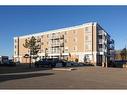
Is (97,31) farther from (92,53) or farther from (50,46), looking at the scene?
(50,46)

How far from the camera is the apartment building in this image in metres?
91.9

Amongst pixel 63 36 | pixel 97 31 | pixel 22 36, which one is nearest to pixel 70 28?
pixel 63 36

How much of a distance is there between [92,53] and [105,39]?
6.51m

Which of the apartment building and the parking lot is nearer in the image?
the parking lot

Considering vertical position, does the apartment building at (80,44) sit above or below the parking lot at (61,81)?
above

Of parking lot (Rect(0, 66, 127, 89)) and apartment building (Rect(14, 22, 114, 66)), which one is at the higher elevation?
apartment building (Rect(14, 22, 114, 66))

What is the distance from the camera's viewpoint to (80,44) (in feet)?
316

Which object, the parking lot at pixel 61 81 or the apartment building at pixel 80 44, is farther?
the apartment building at pixel 80 44

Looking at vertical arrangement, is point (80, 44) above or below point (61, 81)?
above

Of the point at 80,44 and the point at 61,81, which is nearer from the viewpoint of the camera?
the point at 61,81

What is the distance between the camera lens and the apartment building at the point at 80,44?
91.9 meters
